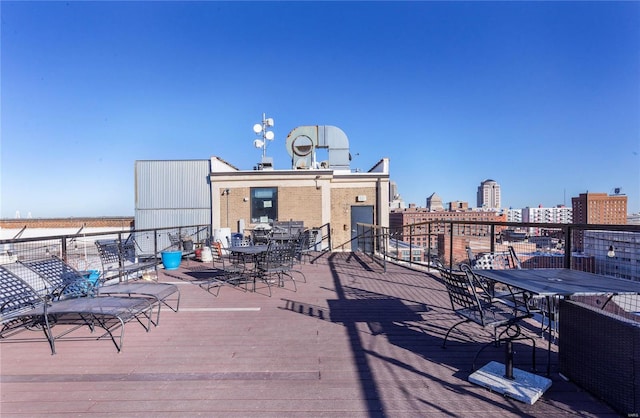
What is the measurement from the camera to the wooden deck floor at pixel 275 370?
2.13 m

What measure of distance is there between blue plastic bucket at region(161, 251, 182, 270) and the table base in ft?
23.1

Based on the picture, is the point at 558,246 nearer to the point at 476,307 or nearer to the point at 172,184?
the point at 476,307

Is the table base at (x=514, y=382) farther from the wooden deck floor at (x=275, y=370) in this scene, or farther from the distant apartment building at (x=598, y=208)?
the distant apartment building at (x=598, y=208)

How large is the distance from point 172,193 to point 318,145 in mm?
7557

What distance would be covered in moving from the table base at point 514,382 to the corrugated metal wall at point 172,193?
14562 mm

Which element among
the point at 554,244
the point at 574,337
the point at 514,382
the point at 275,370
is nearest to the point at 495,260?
the point at 554,244

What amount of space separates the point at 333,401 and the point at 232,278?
412 centimetres

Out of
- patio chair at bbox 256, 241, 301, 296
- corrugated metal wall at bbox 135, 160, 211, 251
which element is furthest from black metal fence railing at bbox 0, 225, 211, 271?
patio chair at bbox 256, 241, 301, 296

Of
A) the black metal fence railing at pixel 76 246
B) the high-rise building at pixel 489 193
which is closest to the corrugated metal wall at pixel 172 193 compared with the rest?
the black metal fence railing at pixel 76 246

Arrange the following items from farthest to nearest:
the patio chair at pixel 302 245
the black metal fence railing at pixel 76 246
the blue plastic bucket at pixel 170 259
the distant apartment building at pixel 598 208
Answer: the distant apartment building at pixel 598 208
the blue plastic bucket at pixel 170 259
the patio chair at pixel 302 245
the black metal fence railing at pixel 76 246

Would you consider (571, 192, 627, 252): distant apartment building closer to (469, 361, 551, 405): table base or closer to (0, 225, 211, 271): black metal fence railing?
(469, 361, 551, 405): table base

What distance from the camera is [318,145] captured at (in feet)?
53.5

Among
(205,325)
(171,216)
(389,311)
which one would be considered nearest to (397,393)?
(389,311)

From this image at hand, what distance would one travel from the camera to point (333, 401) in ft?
7.20
